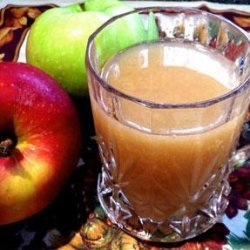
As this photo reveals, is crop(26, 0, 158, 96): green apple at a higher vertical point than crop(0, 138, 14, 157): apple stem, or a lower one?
higher

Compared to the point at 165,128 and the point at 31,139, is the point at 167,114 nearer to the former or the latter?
the point at 165,128

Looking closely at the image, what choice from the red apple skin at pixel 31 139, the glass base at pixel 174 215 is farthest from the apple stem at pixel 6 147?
the glass base at pixel 174 215

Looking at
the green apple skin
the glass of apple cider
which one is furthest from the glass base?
the green apple skin

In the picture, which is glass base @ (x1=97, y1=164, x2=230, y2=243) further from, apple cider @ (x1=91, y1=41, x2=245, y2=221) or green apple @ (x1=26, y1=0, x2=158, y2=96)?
green apple @ (x1=26, y1=0, x2=158, y2=96)

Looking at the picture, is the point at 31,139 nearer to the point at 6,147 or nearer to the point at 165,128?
the point at 6,147

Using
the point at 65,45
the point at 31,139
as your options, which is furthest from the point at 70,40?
the point at 31,139

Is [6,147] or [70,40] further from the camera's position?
[70,40]

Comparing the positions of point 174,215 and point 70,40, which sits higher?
point 70,40
